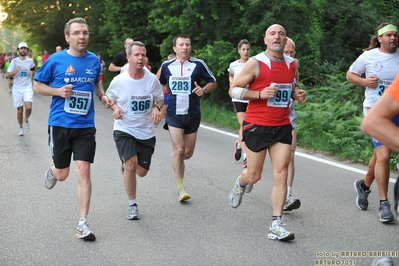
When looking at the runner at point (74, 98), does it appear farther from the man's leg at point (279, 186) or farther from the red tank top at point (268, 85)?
the man's leg at point (279, 186)

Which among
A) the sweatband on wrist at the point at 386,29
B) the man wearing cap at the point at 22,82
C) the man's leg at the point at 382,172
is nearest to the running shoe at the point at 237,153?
the man's leg at the point at 382,172

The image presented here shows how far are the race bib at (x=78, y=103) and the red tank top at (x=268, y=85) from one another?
5.23 ft

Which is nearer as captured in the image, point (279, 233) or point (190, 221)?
point (279, 233)

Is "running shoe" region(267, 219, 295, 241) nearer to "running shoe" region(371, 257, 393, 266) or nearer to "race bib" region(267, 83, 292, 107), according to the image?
"race bib" region(267, 83, 292, 107)

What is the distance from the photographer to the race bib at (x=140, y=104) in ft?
23.6

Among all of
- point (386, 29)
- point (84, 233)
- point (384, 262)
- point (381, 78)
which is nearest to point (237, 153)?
point (381, 78)

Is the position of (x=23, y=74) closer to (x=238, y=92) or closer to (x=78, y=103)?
(x=78, y=103)

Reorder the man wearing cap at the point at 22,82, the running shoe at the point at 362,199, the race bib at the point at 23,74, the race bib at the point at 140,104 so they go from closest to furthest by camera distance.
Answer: the race bib at the point at 140,104
the running shoe at the point at 362,199
the man wearing cap at the point at 22,82
the race bib at the point at 23,74

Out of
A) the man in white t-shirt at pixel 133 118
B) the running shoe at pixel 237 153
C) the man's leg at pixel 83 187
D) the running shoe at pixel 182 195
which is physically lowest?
the running shoe at pixel 237 153

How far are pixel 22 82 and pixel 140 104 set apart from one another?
8854 mm

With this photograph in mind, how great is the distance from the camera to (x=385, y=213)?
21.9ft

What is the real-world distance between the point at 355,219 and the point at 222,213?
1.40m

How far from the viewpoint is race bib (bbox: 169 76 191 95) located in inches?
326

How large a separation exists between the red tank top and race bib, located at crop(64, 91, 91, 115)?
159cm
